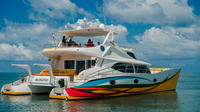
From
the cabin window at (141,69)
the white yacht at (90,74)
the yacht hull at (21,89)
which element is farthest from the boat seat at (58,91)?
the cabin window at (141,69)

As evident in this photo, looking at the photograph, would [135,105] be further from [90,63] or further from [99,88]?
[90,63]

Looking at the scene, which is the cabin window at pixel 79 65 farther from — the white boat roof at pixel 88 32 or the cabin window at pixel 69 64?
the white boat roof at pixel 88 32

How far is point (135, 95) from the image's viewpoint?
57.7ft

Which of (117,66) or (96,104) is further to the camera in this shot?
(117,66)

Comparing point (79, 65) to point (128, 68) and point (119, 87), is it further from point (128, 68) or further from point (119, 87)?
point (128, 68)

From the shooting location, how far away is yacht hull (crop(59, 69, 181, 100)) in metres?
14.1

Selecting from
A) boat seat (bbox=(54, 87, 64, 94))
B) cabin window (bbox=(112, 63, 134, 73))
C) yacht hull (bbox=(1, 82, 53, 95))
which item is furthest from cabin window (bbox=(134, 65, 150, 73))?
yacht hull (bbox=(1, 82, 53, 95))

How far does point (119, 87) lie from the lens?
1572cm

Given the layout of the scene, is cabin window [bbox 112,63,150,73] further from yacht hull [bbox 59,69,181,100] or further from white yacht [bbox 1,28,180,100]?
yacht hull [bbox 59,69,181,100]

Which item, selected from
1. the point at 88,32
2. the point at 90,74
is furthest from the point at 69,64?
the point at 90,74

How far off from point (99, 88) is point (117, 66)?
2388mm

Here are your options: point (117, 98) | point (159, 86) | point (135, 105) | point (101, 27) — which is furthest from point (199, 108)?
point (101, 27)

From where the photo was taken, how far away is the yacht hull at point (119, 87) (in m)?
14.1

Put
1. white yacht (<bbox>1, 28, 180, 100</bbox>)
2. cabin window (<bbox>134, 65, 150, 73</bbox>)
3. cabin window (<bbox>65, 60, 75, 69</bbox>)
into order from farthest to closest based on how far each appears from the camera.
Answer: cabin window (<bbox>134, 65, 150, 73</bbox>) < cabin window (<bbox>65, 60, 75, 69</bbox>) < white yacht (<bbox>1, 28, 180, 100</bbox>)
